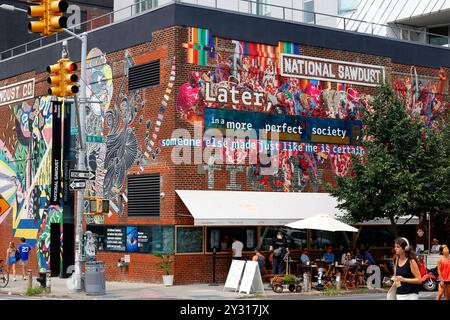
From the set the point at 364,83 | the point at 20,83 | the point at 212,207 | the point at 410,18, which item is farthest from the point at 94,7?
the point at 212,207

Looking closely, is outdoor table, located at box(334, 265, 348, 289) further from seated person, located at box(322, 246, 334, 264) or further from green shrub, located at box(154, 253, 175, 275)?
green shrub, located at box(154, 253, 175, 275)

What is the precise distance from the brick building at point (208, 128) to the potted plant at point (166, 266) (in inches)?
12.6

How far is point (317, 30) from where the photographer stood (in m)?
34.1

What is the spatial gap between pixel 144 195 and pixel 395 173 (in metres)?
9.80

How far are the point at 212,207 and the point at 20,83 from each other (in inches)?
643

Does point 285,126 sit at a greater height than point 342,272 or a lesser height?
greater

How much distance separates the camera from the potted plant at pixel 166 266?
2867 centimetres

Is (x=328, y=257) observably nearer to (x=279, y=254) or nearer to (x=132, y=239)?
(x=279, y=254)

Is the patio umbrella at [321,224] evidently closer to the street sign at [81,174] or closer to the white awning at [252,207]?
the white awning at [252,207]

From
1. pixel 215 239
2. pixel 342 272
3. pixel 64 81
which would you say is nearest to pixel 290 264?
pixel 342 272

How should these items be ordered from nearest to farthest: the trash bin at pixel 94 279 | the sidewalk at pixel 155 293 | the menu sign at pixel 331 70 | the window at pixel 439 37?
the sidewalk at pixel 155 293
the trash bin at pixel 94 279
the menu sign at pixel 331 70
the window at pixel 439 37

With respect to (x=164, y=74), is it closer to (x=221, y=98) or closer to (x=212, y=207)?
(x=221, y=98)

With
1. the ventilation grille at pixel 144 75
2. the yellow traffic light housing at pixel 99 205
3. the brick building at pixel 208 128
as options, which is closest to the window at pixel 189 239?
the brick building at pixel 208 128

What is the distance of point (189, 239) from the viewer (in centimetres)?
2975
